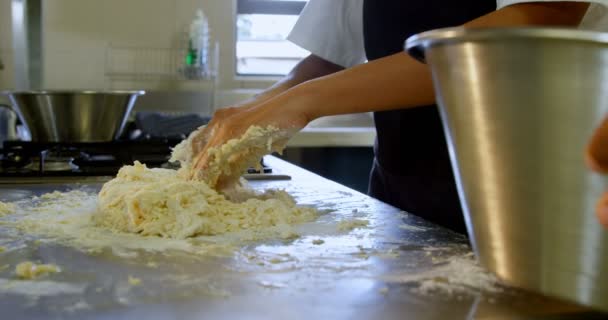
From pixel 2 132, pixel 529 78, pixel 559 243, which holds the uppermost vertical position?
pixel 529 78

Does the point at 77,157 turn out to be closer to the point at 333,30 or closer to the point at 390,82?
the point at 333,30

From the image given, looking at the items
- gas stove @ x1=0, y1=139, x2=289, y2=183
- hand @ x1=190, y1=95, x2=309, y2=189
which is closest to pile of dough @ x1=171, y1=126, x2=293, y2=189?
hand @ x1=190, y1=95, x2=309, y2=189

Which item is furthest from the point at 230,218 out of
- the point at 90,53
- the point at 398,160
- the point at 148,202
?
the point at 90,53

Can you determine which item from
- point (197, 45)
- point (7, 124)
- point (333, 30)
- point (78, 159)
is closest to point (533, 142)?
point (333, 30)

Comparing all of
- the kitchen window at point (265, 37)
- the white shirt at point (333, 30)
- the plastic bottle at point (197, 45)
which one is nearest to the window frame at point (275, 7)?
the kitchen window at point (265, 37)

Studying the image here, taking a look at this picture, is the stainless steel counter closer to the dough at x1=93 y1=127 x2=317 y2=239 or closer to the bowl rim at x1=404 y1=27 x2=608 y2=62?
the dough at x1=93 y1=127 x2=317 y2=239

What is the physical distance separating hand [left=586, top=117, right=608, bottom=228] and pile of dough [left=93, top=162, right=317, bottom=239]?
0.47 metres

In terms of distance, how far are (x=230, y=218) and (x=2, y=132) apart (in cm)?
151

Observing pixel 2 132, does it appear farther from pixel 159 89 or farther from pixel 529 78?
pixel 529 78

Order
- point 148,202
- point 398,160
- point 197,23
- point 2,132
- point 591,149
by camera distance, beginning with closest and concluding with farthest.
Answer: point 591,149 → point 148,202 → point 398,160 → point 2,132 → point 197,23

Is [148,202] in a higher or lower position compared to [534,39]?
lower

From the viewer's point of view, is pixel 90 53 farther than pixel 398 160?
Yes

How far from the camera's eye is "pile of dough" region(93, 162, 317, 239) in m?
0.81

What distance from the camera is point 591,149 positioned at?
404 millimetres
